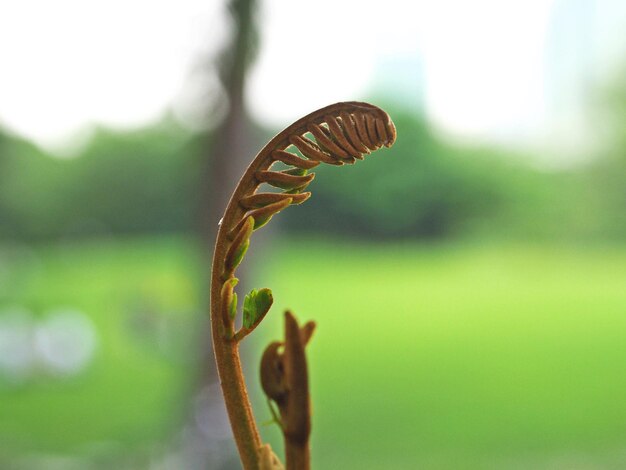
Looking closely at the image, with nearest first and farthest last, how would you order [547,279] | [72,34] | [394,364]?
[72,34] → [394,364] → [547,279]

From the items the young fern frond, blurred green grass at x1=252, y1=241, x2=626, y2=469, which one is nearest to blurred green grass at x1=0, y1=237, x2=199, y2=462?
blurred green grass at x1=252, y1=241, x2=626, y2=469

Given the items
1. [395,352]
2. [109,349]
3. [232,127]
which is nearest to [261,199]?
[232,127]

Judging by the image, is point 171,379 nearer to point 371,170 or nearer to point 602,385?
point 371,170

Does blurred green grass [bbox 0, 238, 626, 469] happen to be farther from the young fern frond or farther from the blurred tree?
the young fern frond

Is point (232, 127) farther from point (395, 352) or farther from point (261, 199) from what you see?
point (395, 352)

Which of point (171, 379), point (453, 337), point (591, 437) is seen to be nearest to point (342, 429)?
point (591, 437)

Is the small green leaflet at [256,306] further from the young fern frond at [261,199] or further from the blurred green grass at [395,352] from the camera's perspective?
the blurred green grass at [395,352]
